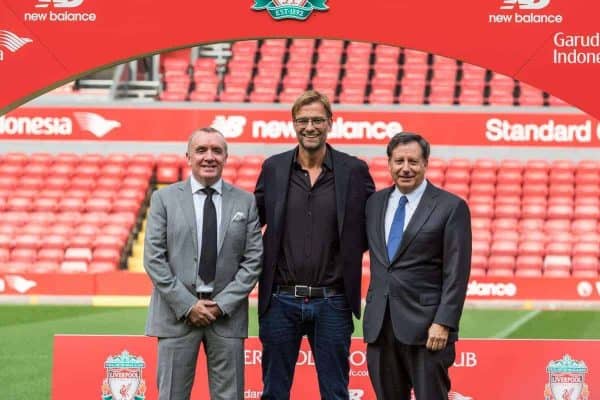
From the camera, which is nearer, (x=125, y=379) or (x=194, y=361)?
(x=194, y=361)

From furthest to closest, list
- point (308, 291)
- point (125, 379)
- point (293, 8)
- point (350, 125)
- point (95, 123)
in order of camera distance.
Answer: point (95, 123) < point (350, 125) < point (125, 379) < point (293, 8) < point (308, 291)

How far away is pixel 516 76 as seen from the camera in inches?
228

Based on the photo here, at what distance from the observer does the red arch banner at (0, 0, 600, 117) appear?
5.76 metres

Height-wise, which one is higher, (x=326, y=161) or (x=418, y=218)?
(x=326, y=161)

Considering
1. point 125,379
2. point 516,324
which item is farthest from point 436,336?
point 516,324

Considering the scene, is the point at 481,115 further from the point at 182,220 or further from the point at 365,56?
the point at 182,220

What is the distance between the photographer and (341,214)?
5.42 metres

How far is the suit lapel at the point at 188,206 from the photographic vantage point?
5.36m

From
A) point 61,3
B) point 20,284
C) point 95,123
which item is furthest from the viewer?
point 95,123

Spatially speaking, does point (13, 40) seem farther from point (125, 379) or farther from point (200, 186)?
point (125, 379)

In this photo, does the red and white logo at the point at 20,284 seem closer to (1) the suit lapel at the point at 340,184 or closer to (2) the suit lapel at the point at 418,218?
(1) the suit lapel at the point at 340,184

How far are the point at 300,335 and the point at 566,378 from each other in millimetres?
1841

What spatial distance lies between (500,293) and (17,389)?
23.9ft

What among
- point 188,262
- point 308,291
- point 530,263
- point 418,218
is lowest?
A: point 308,291
